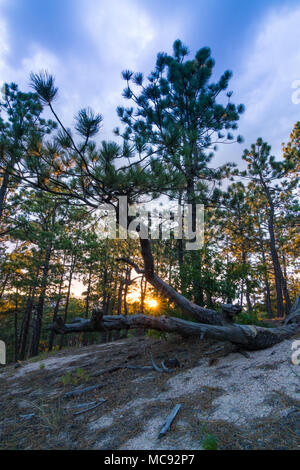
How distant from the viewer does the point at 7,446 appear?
8.12ft

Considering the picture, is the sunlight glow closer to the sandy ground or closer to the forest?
the forest

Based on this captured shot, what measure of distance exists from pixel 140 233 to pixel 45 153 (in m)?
1.94

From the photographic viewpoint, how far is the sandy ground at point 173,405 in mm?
2027

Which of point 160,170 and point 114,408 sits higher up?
point 160,170

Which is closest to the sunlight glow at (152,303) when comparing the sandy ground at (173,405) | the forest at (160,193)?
the forest at (160,193)

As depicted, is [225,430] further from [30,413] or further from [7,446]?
[30,413]

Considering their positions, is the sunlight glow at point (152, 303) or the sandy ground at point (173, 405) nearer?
the sandy ground at point (173, 405)

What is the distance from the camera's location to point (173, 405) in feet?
9.00

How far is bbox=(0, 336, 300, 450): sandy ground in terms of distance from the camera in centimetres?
203

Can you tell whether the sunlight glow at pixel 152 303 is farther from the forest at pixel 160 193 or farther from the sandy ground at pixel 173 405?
the sandy ground at pixel 173 405

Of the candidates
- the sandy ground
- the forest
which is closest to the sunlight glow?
the forest

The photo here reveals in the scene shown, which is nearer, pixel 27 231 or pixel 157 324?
pixel 157 324

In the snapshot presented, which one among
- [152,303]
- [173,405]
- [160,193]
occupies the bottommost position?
[173,405]
